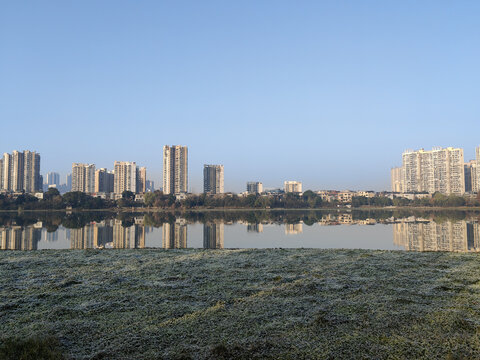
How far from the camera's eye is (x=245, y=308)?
4.71 meters

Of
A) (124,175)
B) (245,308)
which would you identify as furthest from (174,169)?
(245,308)

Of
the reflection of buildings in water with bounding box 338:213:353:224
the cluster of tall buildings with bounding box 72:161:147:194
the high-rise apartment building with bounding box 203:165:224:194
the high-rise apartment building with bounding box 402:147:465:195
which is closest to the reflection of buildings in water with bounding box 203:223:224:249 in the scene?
the reflection of buildings in water with bounding box 338:213:353:224

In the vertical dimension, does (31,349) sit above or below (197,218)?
above

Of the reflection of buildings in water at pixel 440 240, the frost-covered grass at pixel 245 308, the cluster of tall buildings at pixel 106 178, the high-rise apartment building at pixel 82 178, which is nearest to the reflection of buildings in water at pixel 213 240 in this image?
the reflection of buildings in water at pixel 440 240

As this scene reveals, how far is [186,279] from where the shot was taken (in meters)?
6.54

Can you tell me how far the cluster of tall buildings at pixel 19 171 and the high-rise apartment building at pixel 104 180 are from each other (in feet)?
83.5

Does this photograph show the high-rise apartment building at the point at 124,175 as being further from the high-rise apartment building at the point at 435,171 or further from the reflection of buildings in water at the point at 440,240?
the reflection of buildings in water at the point at 440,240

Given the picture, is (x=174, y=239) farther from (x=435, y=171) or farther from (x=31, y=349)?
(x=435, y=171)

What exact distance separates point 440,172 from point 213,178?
97.3 metres

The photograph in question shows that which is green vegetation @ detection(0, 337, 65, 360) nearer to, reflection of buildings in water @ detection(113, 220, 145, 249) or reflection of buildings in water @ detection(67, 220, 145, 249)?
reflection of buildings in water @ detection(113, 220, 145, 249)

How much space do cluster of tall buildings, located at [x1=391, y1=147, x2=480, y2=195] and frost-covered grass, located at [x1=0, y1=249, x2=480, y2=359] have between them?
132664mm

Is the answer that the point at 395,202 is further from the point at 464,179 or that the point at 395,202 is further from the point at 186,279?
the point at 186,279

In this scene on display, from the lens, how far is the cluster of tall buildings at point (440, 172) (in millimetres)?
130500

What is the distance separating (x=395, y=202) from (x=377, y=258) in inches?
4522
